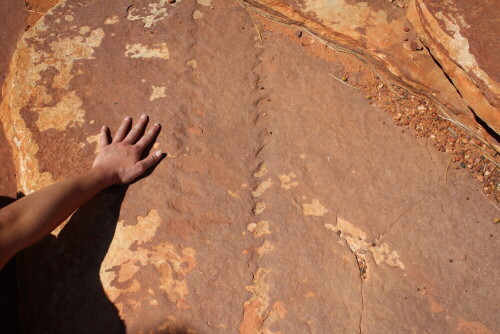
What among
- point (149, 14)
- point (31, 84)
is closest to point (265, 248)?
point (31, 84)

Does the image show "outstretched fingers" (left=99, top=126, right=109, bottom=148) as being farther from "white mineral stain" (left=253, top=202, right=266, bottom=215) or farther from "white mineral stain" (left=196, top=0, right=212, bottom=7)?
"white mineral stain" (left=196, top=0, right=212, bottom=7)

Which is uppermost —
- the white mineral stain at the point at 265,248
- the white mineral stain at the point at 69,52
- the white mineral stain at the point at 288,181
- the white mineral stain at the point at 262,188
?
the white mineral stain at the point at 69,52

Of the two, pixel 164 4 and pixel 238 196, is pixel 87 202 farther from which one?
pixel 164 4

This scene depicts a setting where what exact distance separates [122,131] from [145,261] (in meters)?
0.67

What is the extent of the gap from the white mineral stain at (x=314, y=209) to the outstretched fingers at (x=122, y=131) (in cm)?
95

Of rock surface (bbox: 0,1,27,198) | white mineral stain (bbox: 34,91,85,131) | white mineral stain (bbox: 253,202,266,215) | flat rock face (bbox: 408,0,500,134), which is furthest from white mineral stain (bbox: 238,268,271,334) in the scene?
rock surface (bbox: 0,1,27,198)

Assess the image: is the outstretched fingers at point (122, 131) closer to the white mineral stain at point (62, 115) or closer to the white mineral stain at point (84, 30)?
the white mineral stain at point (62, 115)

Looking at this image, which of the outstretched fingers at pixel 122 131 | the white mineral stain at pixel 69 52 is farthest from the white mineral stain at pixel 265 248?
the white mineral stain at pixel 69 52

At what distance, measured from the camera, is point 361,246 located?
1.83m

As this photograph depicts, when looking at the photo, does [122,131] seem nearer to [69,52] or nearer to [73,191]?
[73,191]

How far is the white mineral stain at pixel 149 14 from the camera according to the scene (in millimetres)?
2441

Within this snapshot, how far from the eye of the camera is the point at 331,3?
8.94 ft

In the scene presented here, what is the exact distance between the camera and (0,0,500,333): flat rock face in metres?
1.67

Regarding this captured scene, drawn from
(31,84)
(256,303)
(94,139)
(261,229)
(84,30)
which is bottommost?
(256,303)
